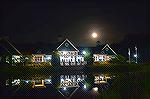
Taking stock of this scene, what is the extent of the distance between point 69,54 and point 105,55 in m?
6.76

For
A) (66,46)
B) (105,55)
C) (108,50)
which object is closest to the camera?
(66,46)

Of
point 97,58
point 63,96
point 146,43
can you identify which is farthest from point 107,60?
point 63,96

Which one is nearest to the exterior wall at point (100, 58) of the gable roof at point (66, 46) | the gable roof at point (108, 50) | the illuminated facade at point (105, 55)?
the illuminated facade at point (105, 55)

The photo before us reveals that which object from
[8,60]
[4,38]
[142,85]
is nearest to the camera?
[142,85]

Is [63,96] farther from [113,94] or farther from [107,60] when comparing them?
[107,60]

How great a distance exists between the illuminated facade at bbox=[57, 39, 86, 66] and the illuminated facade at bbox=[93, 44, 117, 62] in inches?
152

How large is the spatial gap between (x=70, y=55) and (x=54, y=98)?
1218 inches

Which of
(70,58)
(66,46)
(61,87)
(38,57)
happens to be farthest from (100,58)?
(61,87)

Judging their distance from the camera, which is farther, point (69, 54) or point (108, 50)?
point (108, 50)

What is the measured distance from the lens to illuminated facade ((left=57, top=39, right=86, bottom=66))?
44.4 meters

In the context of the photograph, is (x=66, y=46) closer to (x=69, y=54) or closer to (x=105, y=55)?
(x=69, y=54)

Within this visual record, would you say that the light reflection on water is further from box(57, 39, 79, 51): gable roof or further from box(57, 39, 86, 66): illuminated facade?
box(57, 39, 79, 51): gable roof

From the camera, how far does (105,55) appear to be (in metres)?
48.2

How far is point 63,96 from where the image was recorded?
48.0 feet
